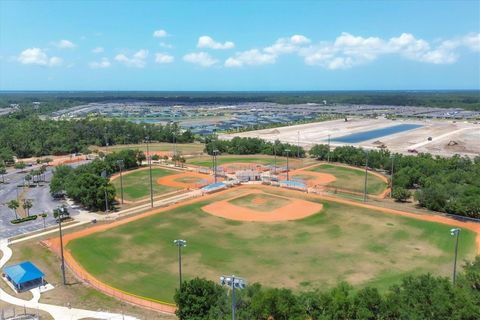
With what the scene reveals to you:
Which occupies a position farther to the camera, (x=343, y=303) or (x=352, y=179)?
(x=352, y=179)

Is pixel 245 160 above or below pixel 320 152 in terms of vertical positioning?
below

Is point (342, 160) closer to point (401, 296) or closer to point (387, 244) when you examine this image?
point (387, 244)

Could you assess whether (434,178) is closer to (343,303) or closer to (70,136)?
(343,303)

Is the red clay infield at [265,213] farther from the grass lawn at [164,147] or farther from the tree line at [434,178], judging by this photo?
the grass lawn at [164,147]

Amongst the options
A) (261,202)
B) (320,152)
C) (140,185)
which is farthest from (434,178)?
(140,185)

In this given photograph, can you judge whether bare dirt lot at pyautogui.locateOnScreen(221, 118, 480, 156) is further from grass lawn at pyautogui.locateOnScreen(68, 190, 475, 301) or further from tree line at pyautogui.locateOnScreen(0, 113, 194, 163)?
grass lawn at pyautogui.locateOnScreen(68, 190, 475, 301)

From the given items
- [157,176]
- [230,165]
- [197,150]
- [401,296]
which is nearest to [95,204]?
[157,176]
